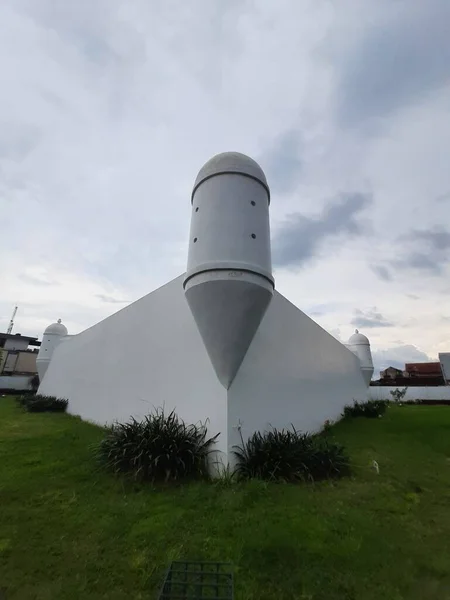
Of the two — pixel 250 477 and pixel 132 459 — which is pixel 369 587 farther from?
pixel 132 459

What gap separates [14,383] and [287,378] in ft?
88.0

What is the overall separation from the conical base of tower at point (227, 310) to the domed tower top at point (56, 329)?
14.5 metres

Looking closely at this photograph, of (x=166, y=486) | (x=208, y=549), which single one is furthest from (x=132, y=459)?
(x=208, y=549)

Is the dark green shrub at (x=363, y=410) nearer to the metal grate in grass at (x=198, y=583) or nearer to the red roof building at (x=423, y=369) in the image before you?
the metal grate in grass at (x=198, y=583)

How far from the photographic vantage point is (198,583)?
2.74 m

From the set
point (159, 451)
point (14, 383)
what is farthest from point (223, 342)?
point (14, 383)

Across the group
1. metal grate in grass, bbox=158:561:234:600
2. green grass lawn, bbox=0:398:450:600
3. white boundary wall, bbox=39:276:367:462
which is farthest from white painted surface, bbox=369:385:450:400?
metal grate in grass, bbox=158:561:234:600

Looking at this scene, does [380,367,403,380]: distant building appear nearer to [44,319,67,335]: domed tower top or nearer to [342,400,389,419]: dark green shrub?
[342,400,389,419]: dark green shrub

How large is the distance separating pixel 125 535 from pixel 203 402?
2804mm

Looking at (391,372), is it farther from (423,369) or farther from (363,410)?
(363,410)

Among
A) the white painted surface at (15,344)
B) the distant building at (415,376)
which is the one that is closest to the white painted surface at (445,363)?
the distant building at (415,376)

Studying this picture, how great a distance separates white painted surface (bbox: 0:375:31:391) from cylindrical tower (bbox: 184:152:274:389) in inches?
1033

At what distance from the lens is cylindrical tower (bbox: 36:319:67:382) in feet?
55.6

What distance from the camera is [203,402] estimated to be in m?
6.34
